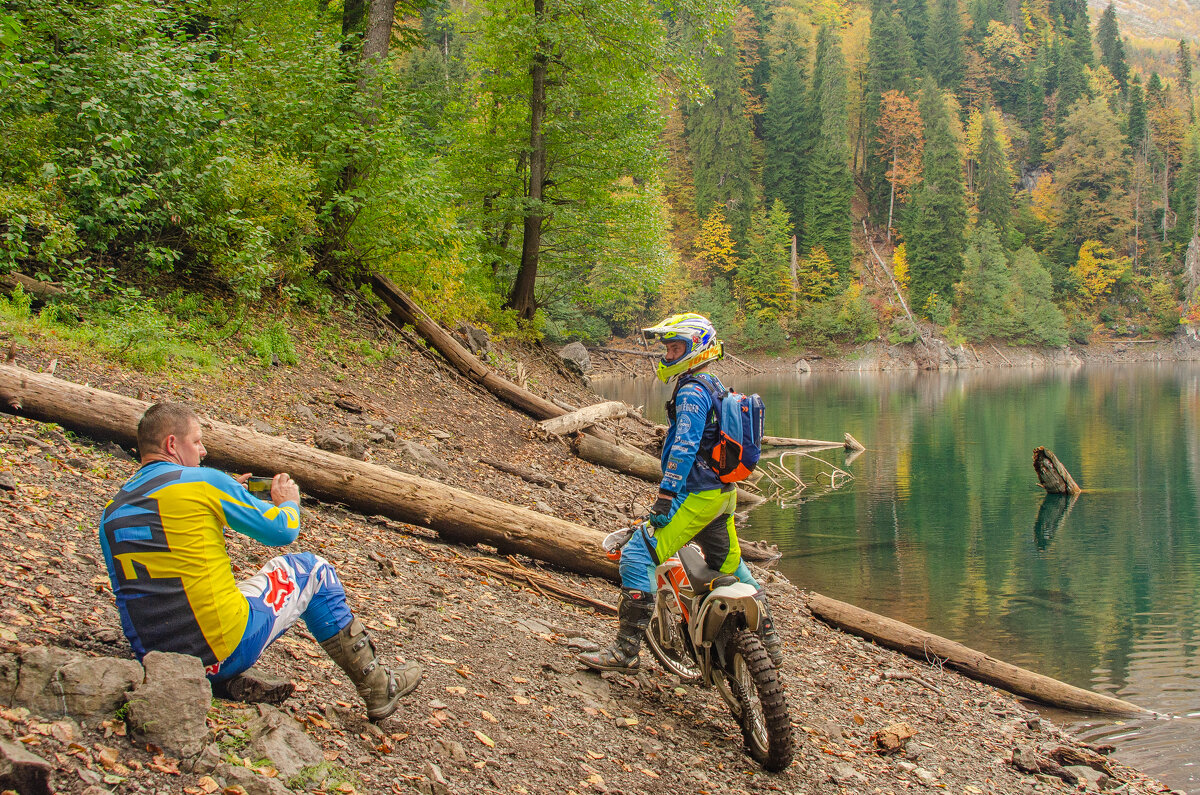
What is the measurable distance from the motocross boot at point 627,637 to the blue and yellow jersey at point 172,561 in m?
2.90

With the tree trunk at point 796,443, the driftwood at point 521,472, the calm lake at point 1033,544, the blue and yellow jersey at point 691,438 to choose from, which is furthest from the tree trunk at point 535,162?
the blue and yellow jersey at point 691,438

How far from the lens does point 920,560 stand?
14.0 metres

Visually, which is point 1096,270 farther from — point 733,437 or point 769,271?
point 733,437

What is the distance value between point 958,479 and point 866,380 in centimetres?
4672

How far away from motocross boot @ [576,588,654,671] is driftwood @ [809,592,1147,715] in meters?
4.43

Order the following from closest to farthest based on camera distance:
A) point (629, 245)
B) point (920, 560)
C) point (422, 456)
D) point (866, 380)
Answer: point (422, 456) < point (920, 560) < point (629, 245) < point (866, 380)

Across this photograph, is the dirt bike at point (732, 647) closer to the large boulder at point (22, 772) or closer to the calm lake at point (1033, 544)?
the large boulder at point (22, 772)

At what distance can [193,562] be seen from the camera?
345cm

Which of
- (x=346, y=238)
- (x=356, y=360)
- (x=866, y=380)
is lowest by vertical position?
(x=866, y=380)

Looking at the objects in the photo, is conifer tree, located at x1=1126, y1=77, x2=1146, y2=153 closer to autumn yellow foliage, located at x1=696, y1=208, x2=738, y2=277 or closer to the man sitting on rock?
autumn yellow foliage, located at x1=696, y1=208, x2=738, y2=277

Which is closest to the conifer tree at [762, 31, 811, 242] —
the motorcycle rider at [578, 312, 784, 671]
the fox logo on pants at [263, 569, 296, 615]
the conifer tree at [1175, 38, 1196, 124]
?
the conifer tree at [1175, 38, 1196, 124]

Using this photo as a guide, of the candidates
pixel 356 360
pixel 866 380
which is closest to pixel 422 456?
pixel 356 360

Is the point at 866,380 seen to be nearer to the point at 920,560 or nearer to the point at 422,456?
the point at 920,560

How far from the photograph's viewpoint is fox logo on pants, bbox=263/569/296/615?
3.71 metres
